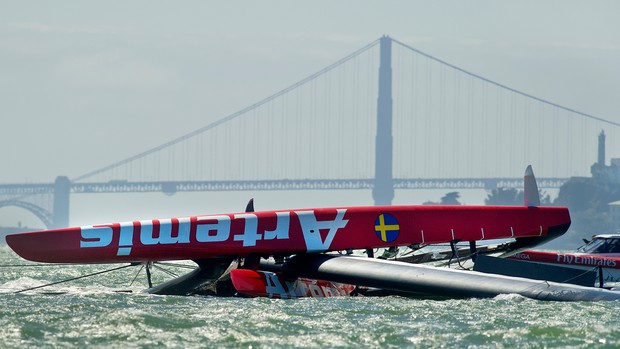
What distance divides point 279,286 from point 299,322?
3917 mm

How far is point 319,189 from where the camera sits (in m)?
94.8

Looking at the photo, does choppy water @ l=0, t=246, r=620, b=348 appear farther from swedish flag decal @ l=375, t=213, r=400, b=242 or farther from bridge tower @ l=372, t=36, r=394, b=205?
bridge tower @ l=372, t=36, r=394, b=205

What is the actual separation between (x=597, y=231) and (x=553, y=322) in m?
112

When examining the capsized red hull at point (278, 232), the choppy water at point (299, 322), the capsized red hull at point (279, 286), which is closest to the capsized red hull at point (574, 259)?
the capsized red hull at point (278, 232)

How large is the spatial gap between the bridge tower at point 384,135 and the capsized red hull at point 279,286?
77.5m

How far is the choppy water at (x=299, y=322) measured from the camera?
11812mm

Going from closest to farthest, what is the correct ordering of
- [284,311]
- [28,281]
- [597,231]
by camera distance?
[284,311] → [28,281] → [597,231]

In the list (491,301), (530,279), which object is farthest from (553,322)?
(530,279)

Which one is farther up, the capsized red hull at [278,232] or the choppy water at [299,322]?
the capsized red hull at [278,232]

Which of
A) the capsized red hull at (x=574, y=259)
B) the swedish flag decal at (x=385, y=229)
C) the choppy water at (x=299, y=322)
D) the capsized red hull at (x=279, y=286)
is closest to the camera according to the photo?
the choppy water at (x=299, y=322)

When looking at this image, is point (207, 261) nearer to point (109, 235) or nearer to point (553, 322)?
point (109, 235)

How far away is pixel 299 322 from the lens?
523 inches

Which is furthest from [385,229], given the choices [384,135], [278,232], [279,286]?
[384,135]

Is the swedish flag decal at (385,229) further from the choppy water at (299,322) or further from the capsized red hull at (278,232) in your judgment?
the choppy water at (299,322)
